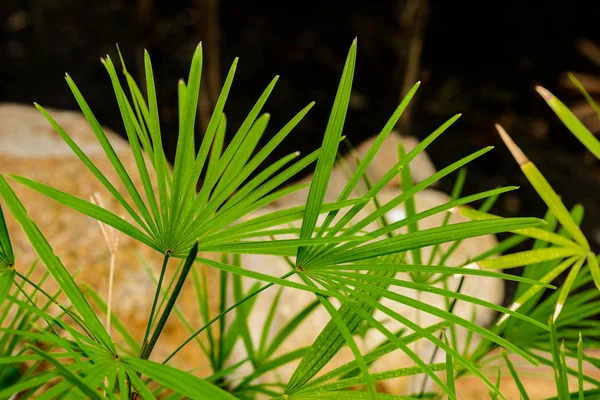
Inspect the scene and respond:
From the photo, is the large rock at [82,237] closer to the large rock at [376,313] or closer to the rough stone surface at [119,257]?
the rough stone surface at [119,257]

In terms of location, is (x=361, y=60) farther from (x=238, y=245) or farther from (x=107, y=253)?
(x=238, y=245)

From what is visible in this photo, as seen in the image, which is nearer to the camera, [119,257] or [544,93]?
[544,93]

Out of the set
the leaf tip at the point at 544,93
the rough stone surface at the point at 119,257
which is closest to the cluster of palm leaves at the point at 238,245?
the leaf tip at the point at 544,93

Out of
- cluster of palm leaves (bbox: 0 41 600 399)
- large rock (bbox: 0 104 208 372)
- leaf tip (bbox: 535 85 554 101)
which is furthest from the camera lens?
large rock (bbox: 0 104 208 372)

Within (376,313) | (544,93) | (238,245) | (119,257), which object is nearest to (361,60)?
(376,313)

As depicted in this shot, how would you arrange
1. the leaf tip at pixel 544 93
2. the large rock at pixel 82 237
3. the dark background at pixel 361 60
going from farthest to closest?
the dark background at pixel 361 60 → the large rock at pixel 82 237 → the leaf tip at pixel 544 93

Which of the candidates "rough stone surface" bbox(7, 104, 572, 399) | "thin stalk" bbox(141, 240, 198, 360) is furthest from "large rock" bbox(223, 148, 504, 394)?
"thin stalk" bbox(141, 240, 198, 360)

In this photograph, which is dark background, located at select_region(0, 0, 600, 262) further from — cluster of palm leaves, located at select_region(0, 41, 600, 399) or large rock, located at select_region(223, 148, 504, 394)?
cluster of palm leaves, located at select_region(0, 41, 600, 399)

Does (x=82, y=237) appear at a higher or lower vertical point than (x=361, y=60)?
lower
